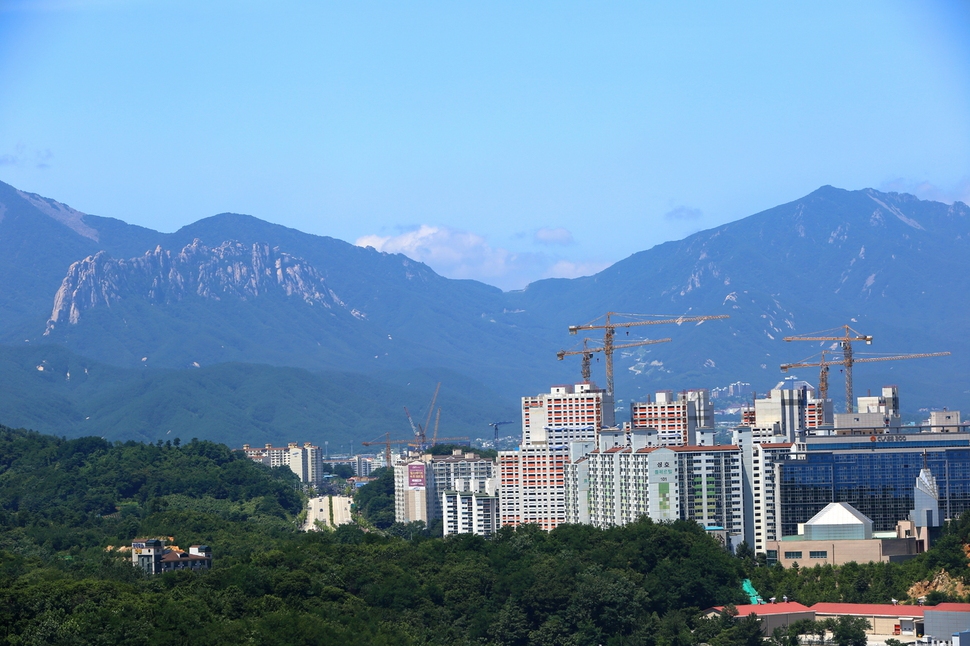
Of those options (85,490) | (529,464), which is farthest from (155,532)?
(85,490)

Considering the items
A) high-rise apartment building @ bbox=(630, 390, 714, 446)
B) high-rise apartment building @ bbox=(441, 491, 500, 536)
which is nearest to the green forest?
high-rise apartment building @ bbox=(441, 491, 500, 536)

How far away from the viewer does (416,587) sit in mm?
51250

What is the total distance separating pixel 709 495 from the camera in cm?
6606

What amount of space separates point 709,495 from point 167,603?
29736 mm

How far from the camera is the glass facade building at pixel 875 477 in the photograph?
62219mm

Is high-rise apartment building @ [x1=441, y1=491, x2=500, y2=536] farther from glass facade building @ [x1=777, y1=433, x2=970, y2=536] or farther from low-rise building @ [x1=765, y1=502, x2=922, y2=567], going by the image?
low-rise building @ [x1=765, y1=502, x2=922, y2=567]

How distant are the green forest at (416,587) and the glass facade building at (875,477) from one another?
3.81 metres

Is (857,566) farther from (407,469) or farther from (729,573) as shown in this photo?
(407,469)

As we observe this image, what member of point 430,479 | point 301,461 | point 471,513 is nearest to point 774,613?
point 471,513

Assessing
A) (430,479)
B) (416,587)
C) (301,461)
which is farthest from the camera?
(301,461)

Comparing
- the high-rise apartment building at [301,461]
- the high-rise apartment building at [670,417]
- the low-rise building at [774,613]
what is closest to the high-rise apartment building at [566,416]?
the high-rise apartment building at [670,417]

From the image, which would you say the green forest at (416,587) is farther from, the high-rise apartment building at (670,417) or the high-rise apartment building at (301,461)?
the high-rise apartment building at (301,461)

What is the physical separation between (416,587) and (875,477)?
20.3 meters

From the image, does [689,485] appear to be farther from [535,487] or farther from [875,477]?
[535,487]
